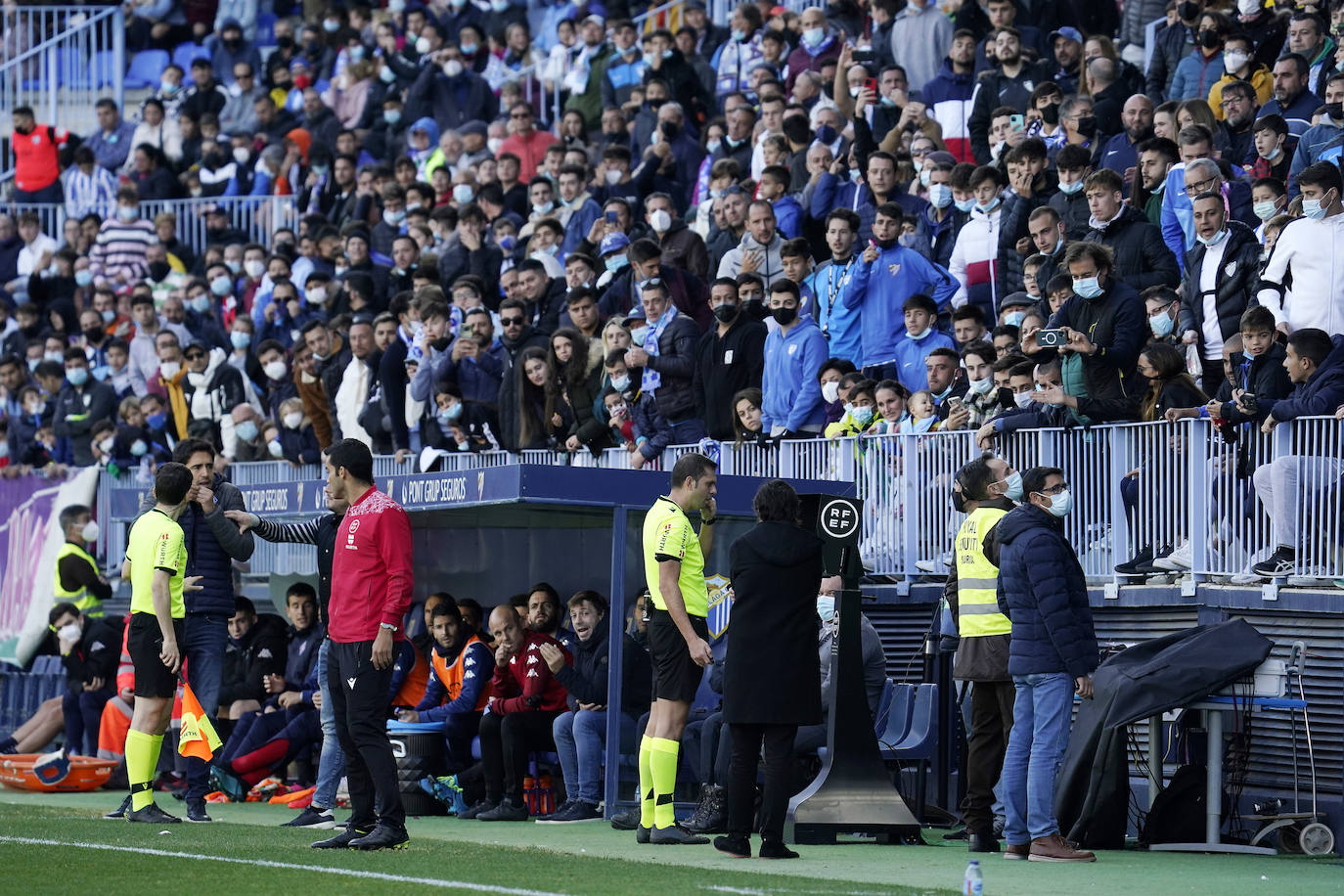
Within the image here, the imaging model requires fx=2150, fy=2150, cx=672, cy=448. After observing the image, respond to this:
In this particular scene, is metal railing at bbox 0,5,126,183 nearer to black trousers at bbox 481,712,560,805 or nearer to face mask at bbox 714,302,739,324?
face mask at bbox 714,302,739,324

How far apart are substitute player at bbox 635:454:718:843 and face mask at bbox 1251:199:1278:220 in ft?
14.7

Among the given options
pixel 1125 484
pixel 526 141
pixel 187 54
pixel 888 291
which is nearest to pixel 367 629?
pixel 1125 484

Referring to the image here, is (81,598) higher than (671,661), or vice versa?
(81,598)

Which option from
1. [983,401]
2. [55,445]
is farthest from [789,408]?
[55,445]

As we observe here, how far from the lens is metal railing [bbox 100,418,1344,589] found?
1173 cm

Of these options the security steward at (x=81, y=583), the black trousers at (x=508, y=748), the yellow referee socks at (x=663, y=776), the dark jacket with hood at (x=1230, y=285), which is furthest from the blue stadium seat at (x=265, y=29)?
the yellow referee socks at (x=663, y=776)

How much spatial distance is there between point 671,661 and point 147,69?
22467 mm

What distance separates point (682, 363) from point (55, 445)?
9.23 metres

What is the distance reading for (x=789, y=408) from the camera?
15.8 meters

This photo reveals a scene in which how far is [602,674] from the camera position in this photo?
13.9m

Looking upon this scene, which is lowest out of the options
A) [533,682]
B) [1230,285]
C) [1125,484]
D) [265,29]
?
[533,682]

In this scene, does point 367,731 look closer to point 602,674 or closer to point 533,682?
point 602,674

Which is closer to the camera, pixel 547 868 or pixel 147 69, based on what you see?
pixel 547 868

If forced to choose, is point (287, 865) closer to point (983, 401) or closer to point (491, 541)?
point (983, 401)
